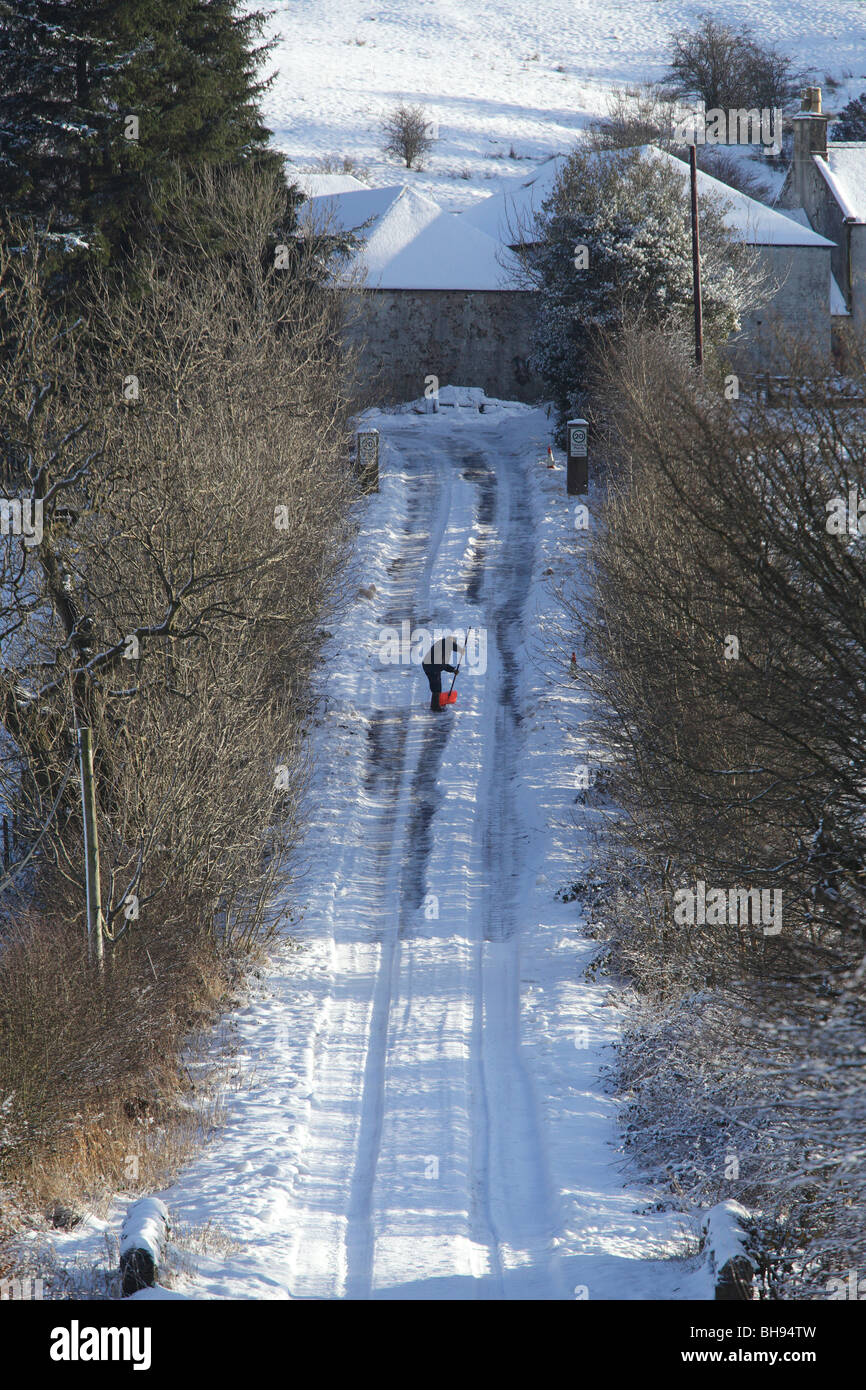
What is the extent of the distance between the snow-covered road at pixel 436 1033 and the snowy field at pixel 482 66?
51.3 m

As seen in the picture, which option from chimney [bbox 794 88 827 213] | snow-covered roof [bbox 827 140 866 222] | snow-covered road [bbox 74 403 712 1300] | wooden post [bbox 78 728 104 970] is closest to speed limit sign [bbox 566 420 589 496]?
snow-covered road [bbox 74 403 712 1300]

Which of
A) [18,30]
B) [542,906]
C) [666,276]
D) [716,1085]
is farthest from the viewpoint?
[666,276]

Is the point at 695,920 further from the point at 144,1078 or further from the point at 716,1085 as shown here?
the point at 144,1078

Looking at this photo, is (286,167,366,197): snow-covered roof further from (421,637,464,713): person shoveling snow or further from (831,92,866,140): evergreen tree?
(421,637,464,713): person shoveling snow

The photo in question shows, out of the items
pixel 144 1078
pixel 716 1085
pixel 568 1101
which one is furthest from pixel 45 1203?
pixel 716 1085

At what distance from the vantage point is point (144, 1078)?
40.0ft

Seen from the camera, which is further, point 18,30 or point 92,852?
point 18,30

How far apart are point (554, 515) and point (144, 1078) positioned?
19418 mm

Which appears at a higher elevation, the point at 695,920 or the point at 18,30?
the point at 18,30

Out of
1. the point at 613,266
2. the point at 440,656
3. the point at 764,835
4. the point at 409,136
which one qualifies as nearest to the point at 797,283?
the point at 613,266

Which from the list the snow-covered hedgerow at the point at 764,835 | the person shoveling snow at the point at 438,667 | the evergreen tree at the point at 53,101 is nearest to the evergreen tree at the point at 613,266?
the evergreen tree at the point at 53,101

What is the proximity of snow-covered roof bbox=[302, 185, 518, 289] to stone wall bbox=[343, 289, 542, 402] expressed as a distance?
465mm

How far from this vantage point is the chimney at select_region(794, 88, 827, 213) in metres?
45.4
